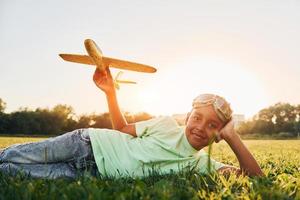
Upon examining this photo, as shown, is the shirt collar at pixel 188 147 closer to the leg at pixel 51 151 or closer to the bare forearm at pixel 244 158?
the bare forearm at pixel 244 158

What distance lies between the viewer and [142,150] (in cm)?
416

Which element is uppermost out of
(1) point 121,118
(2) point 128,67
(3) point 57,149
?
(2) point 128,67

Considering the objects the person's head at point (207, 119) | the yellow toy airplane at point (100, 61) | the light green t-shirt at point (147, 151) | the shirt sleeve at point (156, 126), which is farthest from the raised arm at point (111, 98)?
the person's head at point (207, 119)

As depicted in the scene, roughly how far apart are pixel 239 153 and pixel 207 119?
1.74ft

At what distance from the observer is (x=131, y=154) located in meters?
4.09

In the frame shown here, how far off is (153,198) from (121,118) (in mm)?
2424

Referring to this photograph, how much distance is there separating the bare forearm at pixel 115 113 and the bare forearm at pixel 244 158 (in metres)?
1.33

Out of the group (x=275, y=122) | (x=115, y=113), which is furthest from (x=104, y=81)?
(x=275, y=122)

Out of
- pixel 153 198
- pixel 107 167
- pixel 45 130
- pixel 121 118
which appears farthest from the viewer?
pixel 45 130

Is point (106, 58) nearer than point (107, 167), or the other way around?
point (107, 167)

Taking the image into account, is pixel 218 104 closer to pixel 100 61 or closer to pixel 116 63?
pixel 100 61

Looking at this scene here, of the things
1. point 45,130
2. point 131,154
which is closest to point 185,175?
point 131,154

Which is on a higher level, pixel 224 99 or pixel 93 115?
pixel 93 115

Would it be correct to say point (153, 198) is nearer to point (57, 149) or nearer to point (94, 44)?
point (57, 149)
